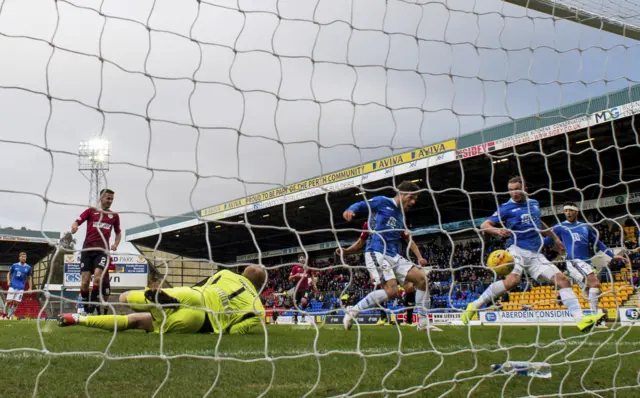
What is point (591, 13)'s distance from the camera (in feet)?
16.2

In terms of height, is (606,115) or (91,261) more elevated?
(606,115)

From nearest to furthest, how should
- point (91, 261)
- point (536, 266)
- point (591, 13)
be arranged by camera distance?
point (591, 13), point (536, 266), point (91, 261)

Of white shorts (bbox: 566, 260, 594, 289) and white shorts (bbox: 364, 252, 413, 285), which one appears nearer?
white shorts (bbox: 364, 252, 413, 285)

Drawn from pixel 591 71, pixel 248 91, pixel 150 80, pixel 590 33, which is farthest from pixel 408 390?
pixel 590 33

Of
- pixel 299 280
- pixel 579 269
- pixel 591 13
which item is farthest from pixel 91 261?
pixel 591 13

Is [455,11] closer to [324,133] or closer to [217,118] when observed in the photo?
[324,133]

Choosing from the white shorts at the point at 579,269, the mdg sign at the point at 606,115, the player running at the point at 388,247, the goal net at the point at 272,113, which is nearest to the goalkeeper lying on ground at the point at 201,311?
the goal net at the point at 272,113

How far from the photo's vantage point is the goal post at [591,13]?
4.77 meters

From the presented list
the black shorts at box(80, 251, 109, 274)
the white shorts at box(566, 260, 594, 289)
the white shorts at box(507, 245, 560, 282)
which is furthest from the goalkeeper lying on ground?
the white shorts at box(566, 260, 594, 289)

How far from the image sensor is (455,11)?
13.6 ft

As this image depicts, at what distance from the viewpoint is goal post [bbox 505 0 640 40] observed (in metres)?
4.77

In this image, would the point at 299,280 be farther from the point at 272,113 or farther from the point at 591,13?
the point at 591,13

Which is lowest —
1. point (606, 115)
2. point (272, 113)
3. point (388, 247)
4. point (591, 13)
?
point (388, 247)

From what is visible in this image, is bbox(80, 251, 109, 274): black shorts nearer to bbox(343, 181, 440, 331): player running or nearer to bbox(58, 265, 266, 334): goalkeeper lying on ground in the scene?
bbox(58, 265, 266, 334): goalkeeper lying on ground
